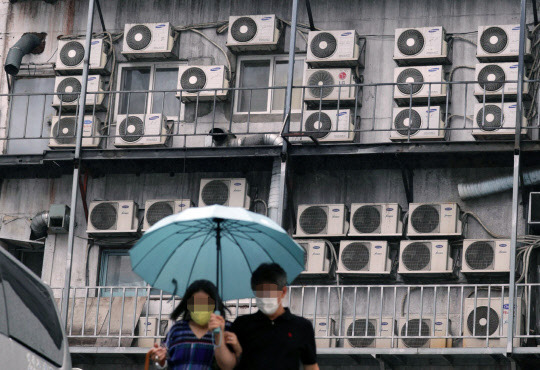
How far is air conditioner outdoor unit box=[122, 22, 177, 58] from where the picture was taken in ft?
68.5

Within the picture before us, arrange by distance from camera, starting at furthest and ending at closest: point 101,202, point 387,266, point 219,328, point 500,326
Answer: point 101,202, point 387,266, point 500,326, point 219,328

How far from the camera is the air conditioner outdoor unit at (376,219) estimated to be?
62.9ft

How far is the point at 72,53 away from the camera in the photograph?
2144 cm

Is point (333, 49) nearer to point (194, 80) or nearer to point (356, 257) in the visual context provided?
point (194, 80)

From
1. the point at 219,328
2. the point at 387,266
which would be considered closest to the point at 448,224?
the point at 387,266

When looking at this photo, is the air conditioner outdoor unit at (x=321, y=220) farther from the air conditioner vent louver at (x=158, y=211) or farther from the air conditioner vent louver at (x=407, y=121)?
the air conditioner vent louver at (x=158, y=211)

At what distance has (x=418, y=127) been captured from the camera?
63.2 ft

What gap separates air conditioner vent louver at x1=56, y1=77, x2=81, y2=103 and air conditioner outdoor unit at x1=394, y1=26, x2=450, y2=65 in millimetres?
5227

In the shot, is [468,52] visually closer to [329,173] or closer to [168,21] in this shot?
[329,173]

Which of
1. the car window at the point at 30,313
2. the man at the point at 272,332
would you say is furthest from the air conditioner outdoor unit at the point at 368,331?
the man at the point at 272,332

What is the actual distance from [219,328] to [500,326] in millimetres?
9989

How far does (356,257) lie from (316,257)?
600 millimetres

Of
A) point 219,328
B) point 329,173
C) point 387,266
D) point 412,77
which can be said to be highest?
point 412,77

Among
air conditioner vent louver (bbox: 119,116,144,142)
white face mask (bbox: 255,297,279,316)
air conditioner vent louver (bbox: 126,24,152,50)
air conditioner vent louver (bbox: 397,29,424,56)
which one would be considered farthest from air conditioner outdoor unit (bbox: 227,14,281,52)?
white face mask (bbox: 255,297,279,316)
